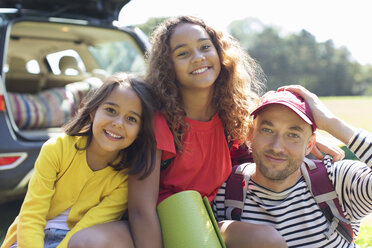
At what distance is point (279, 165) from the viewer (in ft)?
6.20

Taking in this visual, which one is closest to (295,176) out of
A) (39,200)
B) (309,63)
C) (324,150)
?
(324,150)

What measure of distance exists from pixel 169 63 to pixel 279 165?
2.51ft

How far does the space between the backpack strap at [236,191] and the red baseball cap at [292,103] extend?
1.04ft

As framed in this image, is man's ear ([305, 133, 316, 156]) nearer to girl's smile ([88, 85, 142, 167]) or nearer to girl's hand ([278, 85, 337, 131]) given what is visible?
girl's hand ([278, 85, 337, 131])

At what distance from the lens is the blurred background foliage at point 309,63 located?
39.3m

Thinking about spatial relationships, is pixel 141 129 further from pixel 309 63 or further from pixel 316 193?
pixel 309 63

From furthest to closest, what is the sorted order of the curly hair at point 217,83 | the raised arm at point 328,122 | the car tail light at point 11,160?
the car tail light at point 11,160 → the curly hair at point 217,83 → the raised arm at point 328,122

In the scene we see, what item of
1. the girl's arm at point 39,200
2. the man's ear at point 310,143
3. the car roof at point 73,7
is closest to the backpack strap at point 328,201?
→ the man's ear at point 310,143

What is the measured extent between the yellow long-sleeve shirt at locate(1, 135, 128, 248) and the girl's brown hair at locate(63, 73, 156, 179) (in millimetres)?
63

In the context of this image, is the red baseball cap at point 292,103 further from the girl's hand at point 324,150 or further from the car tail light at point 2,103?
the car tail light at point 2,103

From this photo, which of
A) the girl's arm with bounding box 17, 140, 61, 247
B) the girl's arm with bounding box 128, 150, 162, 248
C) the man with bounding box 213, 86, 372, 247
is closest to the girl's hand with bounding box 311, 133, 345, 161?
the man with bounding box 213, 86, 372, 247

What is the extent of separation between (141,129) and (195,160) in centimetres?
31

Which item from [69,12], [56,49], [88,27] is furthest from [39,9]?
Answer: [56,49]

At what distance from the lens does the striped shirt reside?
175 centimetres
